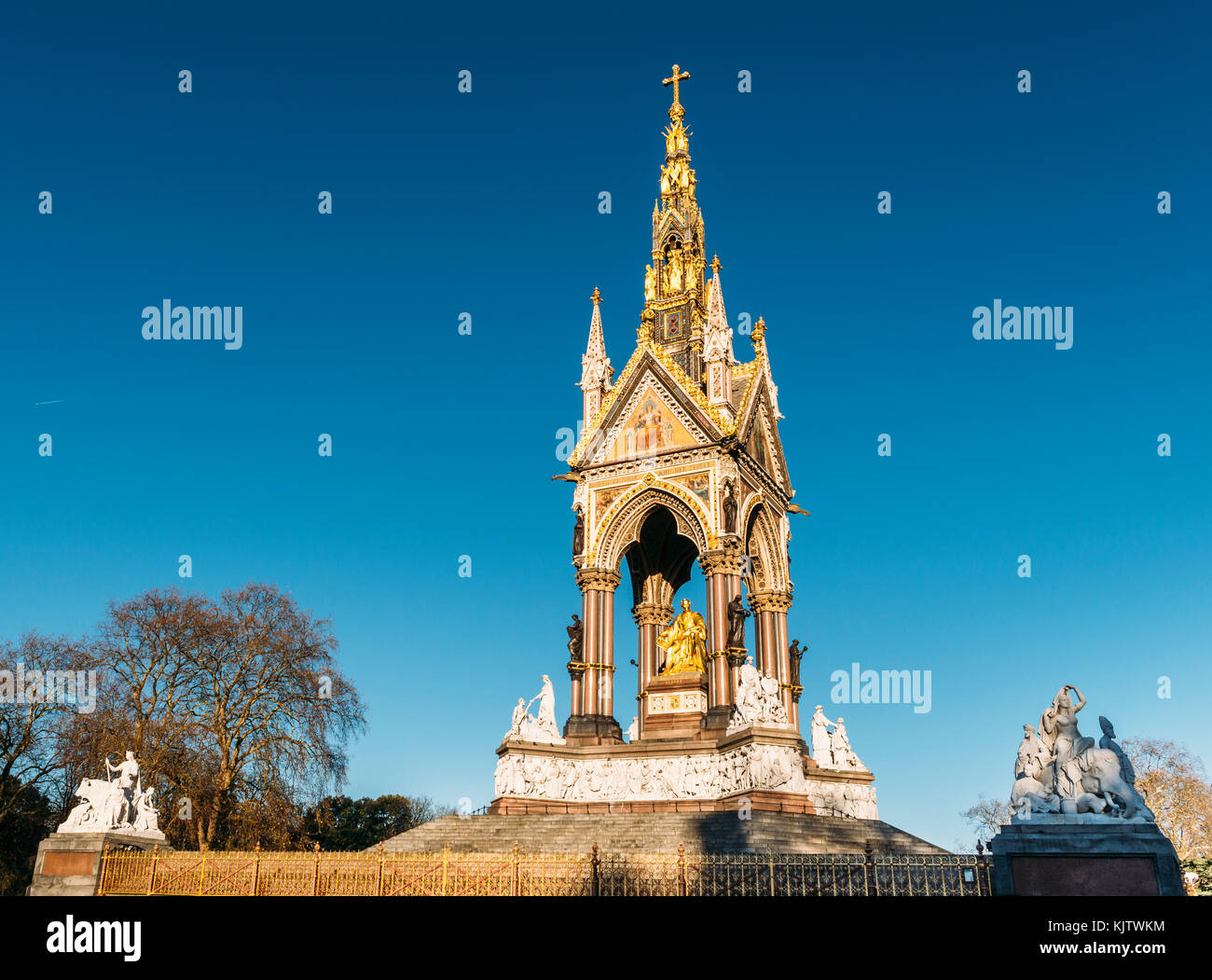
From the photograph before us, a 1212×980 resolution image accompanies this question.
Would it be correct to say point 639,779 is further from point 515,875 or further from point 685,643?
point 515,875

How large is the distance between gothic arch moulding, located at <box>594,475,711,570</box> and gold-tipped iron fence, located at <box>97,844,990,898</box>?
44.5 feet

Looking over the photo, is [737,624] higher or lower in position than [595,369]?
lower

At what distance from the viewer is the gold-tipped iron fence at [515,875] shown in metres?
15.1

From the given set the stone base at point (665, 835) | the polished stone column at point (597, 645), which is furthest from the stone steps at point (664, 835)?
the polished stone column at point (597, 645)

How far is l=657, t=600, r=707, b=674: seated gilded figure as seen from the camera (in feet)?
99.4

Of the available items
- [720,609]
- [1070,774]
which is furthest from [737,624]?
[1070,774]

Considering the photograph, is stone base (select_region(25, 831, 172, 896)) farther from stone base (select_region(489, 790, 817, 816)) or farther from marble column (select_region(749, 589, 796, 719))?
marble column (select_region(749, 589, 796, 719))

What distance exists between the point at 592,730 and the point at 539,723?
65.1 inches

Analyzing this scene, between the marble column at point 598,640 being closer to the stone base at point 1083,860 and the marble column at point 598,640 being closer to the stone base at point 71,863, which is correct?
the stone base at point 71,863

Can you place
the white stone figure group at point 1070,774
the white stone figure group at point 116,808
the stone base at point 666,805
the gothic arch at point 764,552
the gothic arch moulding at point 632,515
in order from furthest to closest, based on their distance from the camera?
the gothic arch at point 764,552 < the gothic arch moulding at point 632,515 < the stone base at point 666,805 < the white stone figure group at point 116,808 < the white stone figure group at point 1070,774

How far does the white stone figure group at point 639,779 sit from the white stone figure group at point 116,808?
32.5 ft

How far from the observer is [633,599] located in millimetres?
33938

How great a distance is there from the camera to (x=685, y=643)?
30641 mm
